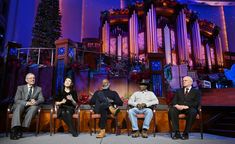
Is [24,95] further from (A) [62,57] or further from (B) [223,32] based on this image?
(B) [223,32]

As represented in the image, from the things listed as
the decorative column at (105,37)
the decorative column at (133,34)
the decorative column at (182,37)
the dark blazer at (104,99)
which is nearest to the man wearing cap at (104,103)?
the dark blazer at (104,99)

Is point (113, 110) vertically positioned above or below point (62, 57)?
below

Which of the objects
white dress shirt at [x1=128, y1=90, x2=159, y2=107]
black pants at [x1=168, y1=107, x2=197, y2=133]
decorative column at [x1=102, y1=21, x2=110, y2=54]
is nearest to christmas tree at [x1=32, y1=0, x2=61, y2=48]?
decorative column at [x1=102, y1=21, x2=110, y2=54]

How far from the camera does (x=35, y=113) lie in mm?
3748

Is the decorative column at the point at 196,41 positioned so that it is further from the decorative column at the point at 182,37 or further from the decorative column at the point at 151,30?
the decorative column at the point at 151,30

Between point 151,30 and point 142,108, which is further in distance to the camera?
point 151,30

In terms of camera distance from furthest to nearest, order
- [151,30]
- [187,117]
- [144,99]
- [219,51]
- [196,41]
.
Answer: [219,51], [196,41], [151,30], [144,99], [187,117]

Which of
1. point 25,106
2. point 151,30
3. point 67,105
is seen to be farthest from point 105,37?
point 25,106

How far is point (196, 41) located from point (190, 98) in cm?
916

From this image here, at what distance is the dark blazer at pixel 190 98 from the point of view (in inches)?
144

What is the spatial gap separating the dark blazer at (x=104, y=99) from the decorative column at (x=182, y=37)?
24.7ft

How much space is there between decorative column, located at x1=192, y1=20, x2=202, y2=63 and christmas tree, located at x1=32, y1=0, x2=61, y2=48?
24.1ft

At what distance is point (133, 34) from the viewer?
444 inches

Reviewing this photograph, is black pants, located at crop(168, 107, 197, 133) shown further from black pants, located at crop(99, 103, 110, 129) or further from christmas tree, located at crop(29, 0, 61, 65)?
christmas tree, located at crop(29, 0, 61, 65)
